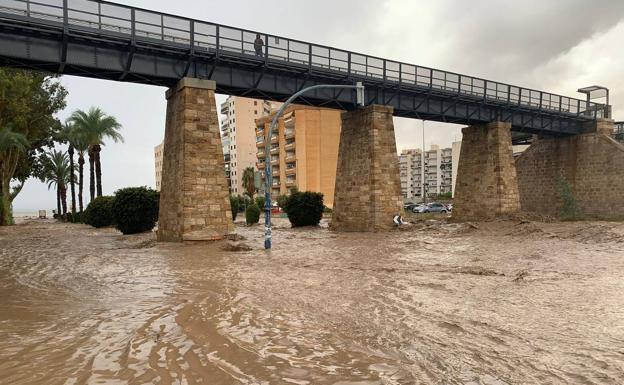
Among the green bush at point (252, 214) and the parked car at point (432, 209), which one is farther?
the parked car at point (432, 209)

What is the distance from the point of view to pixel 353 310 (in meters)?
6.75

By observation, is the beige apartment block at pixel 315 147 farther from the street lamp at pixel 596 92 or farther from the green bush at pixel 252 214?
the street lamp at pixel 596 92

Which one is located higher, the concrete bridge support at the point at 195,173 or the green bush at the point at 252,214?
the concrete bridge support at the point at 195,173

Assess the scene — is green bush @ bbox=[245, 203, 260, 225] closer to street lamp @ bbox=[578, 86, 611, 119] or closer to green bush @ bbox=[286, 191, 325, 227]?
green bush @ bbox=[286, 191, 325, 227]

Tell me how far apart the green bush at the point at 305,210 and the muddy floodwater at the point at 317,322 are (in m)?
18.5

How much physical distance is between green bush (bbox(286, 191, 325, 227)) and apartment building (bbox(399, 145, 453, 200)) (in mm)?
101967

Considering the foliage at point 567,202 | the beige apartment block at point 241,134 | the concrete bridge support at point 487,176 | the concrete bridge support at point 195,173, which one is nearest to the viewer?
the concrete bridge support at point 195,173

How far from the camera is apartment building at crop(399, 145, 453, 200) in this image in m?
132

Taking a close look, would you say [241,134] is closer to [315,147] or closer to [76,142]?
[315,147]

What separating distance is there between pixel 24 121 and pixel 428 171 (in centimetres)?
12081

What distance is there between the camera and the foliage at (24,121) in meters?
34.6

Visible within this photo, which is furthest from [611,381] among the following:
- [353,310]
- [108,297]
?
[108,297]

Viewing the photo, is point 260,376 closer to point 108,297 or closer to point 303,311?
point 303,311

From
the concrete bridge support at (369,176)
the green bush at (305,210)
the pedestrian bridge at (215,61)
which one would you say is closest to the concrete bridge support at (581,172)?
the pedestrian bridge at (215,61)
